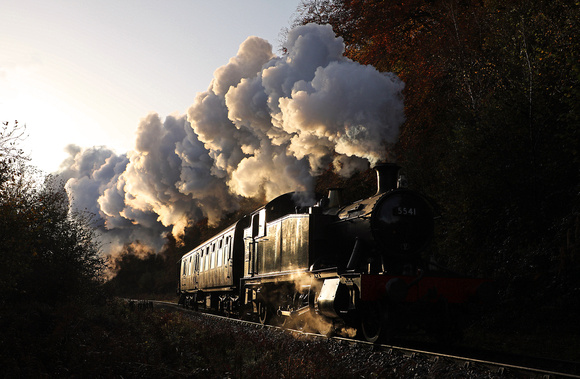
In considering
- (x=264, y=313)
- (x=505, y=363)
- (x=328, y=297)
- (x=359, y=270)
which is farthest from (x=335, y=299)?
(x=264, y=313)

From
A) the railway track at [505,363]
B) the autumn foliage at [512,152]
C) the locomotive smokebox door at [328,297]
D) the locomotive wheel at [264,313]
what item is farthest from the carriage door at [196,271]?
the railway track at [505,363]

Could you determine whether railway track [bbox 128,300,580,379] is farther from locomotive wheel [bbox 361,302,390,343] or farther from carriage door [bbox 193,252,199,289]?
carriage door [bbox 193,252,199,289]

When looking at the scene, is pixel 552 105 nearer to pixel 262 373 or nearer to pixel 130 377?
pixel 262 373

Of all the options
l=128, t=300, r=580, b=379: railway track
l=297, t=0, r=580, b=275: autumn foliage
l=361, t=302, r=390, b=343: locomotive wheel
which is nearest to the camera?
l=128, t=300, r=580, b=379: railway track

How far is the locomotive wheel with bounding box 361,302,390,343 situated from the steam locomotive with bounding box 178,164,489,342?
0.7 inches

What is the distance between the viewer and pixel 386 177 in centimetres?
996

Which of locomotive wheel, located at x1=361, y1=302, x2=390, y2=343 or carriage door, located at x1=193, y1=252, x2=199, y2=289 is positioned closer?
locomotive wheel, located at x1=361, y1=302, x2=390, y2=343

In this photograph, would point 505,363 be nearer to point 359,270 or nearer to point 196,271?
point 359,270

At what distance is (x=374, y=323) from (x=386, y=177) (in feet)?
9.02

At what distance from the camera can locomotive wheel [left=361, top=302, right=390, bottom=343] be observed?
8.58 m

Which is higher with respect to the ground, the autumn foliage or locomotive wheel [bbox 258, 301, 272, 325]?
the autumn foliage

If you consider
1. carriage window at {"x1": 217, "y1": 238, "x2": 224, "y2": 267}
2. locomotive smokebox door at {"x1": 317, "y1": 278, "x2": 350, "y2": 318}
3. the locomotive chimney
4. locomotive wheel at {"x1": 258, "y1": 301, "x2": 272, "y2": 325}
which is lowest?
locomotive wheel at {"x1": 258, "y1": 301, "x2": 272, "y2": 325}

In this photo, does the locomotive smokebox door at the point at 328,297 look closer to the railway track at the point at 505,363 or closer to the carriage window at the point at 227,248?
the railway track at the point at 505,363

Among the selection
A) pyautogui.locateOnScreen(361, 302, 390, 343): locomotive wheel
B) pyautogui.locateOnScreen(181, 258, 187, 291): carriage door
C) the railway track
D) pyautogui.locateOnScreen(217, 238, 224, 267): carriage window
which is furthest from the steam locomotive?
pyautogui.locateOnScreen(181, 258, 187, 291): carriage door
